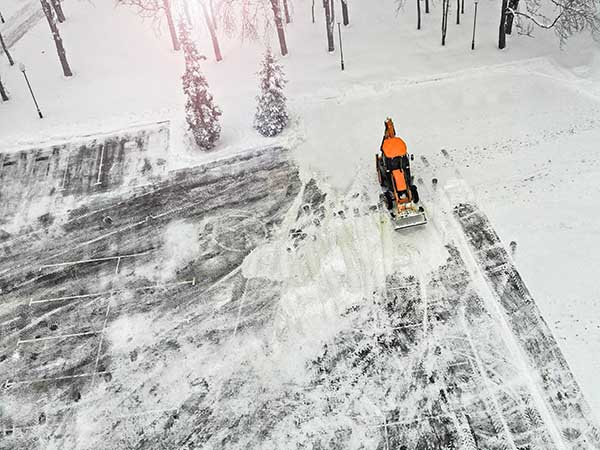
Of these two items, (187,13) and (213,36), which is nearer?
(213,36)

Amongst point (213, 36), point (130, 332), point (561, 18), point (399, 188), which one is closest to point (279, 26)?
point (213, 36)

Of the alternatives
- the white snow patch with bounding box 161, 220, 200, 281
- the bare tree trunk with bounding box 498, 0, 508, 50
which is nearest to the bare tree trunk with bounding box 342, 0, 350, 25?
the bare tree trunk with bounding box 498, 0, 508, 50

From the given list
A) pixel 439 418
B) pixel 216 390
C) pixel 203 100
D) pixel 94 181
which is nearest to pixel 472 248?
pixel 439 418

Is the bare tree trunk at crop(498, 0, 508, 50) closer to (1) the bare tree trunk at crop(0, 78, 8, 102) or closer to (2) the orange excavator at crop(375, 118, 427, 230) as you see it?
(2) the orange excavator at crop(375, 118, 427, 230)

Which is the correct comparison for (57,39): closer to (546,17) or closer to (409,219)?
(409,219)


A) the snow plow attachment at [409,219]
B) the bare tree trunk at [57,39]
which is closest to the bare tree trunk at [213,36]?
the bare tree trunk at [57,39]

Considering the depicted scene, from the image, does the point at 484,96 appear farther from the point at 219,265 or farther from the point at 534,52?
the point at 219,265
